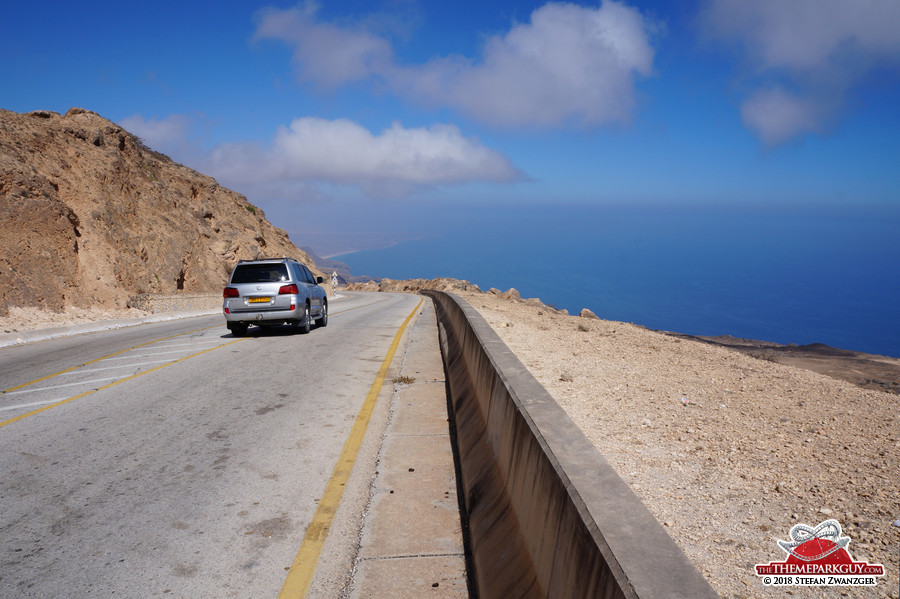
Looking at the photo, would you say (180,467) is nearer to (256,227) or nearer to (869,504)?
(869,504)

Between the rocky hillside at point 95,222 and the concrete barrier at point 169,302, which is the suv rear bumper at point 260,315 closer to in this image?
the rocky hillside at point 95,222

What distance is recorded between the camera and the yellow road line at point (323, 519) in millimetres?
3904

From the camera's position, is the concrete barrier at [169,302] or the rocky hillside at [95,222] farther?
the concrete barrier at [169,302]

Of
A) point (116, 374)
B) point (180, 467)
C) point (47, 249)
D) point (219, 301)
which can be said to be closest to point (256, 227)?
point (219, 301)

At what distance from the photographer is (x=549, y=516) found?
2977 millimetres

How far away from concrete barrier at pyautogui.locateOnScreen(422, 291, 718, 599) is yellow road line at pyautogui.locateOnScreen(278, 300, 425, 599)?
111 cm

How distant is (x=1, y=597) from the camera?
3.66 meters

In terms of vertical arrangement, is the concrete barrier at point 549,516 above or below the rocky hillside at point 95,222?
below

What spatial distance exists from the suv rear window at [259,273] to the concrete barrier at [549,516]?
11748 mm
